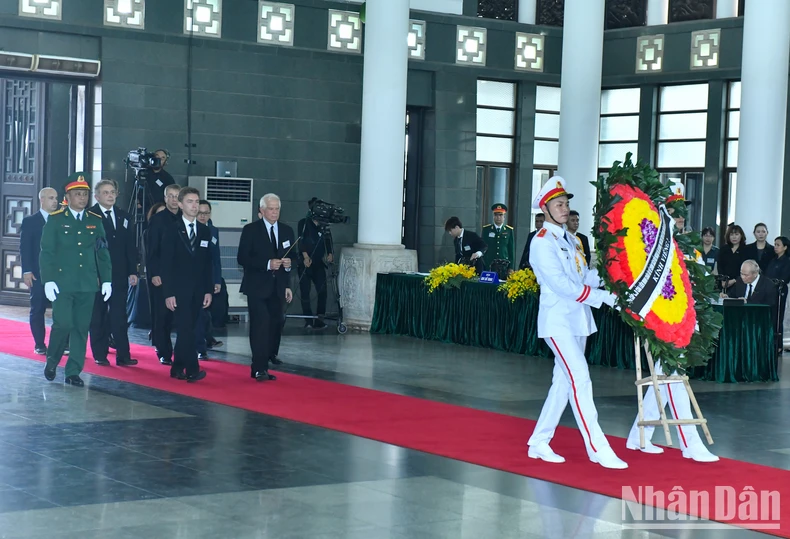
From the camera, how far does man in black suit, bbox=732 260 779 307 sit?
11.9m

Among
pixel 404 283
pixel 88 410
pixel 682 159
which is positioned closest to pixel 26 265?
pixel 88 410

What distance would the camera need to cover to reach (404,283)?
1478 centimetres

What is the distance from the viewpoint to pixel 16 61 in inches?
576

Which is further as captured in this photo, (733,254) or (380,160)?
(380,160)

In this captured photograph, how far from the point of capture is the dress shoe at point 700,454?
7277mm

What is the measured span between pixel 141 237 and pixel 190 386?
495cm

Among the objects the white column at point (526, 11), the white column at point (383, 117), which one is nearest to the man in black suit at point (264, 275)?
the white column at point (383, 117)

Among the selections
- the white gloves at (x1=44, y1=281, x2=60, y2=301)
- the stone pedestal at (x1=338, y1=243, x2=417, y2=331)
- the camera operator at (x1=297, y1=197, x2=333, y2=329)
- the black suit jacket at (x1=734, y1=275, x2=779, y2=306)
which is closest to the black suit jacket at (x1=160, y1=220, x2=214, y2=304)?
the white gloves at (x1=44, y1=281, x2=60, y2=301)

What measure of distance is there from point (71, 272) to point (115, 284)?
1481 millimetres

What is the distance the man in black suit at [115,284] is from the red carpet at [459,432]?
0.24 metres

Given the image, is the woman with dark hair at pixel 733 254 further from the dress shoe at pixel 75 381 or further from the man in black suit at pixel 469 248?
the dress shoe at pixel 75 381

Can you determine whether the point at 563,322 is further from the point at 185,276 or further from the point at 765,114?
the point at 765,114

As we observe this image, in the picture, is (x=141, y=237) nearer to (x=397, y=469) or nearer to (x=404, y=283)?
(x=404, y=283)

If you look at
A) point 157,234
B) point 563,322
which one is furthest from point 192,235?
point 563,322
